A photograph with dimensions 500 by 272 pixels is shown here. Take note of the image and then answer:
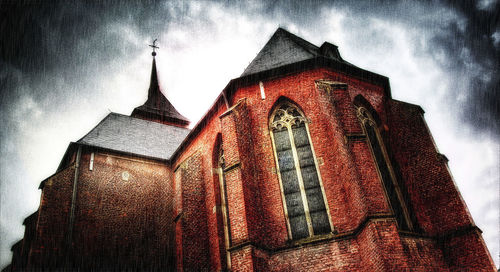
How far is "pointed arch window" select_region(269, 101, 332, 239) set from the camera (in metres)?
9.63

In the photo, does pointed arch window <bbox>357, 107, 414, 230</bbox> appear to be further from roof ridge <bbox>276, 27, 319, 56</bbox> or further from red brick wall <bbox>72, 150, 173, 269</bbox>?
red brick wall <bbox>72, 150, 173, 269</bbox>

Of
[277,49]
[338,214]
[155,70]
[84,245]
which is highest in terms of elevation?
[155,70]

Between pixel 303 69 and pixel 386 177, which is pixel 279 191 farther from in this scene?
pixel 303 69

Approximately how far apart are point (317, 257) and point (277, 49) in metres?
7.57

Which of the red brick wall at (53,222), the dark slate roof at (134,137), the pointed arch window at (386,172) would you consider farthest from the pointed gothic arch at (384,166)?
the red brick wall at (53,222)

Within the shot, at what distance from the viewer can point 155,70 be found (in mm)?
29562

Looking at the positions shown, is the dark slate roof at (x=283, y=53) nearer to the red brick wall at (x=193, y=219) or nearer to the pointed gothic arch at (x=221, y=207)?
the pointed gothic arch at (x=221, y=207)

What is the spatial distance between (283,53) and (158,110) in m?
15.3

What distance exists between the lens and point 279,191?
398 inches

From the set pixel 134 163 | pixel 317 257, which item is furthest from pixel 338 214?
pixel 134 163

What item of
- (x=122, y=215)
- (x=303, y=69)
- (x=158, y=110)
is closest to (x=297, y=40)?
(x=303, y=69)

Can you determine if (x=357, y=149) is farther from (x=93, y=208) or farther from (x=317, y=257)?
(x=93, y=208)

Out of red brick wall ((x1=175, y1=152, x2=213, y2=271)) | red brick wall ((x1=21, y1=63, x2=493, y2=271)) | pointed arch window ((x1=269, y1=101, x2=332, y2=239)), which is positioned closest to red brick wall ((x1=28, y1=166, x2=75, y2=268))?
red brick wall ((x1=21, y1=63, x2=493, y2=271))

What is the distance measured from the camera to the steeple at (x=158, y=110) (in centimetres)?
2525
